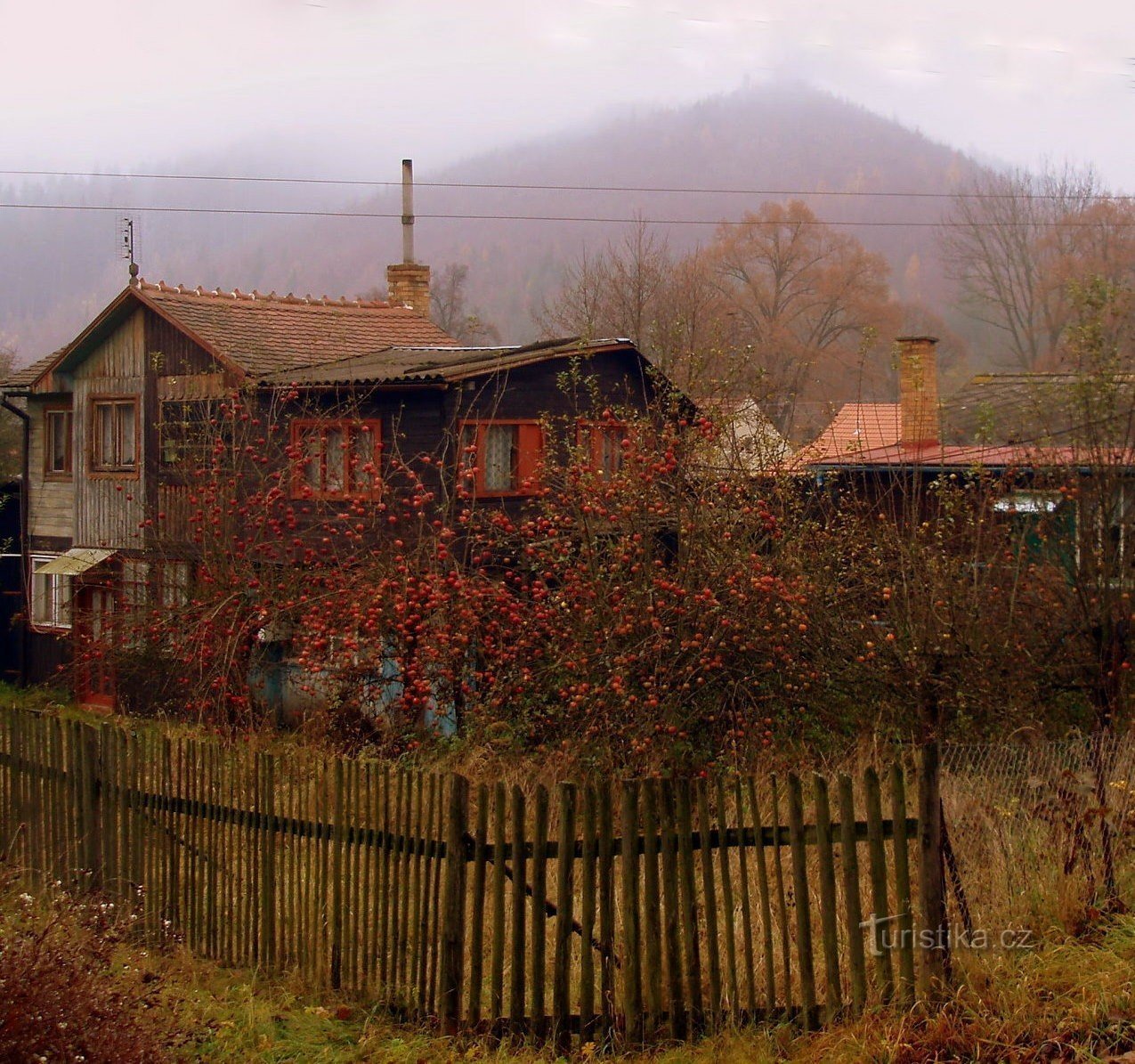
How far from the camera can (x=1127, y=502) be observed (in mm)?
11219

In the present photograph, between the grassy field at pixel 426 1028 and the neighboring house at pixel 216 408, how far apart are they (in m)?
7.98

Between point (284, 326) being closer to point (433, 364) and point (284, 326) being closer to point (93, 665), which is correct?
point (433, 364)

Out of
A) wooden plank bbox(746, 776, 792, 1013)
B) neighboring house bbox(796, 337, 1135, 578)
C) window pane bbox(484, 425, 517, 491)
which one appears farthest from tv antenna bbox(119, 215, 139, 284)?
wooden plank bbox(746, 776, 792, 1013)

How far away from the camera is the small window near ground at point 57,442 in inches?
874

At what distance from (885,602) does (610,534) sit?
264cm

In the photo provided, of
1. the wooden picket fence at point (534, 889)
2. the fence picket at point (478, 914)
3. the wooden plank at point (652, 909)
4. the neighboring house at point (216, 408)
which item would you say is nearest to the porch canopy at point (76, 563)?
the neighboring house at point (216, 408)

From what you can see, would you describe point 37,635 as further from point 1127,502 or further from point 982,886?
point 982,886

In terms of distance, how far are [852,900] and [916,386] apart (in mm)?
17146

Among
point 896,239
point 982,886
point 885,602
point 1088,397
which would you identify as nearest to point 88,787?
point 982,886

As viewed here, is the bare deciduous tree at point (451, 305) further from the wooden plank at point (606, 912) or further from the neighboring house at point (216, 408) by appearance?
the wooden plank at point (606, 912)

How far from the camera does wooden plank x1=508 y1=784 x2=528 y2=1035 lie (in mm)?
6090

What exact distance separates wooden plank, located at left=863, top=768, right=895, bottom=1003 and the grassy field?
143 millimetres

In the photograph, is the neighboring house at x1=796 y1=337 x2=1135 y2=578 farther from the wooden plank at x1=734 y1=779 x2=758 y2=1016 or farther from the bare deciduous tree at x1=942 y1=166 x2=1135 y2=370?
the bare deciduous tree at x1=942 y1=166 x2=1135 y2=370

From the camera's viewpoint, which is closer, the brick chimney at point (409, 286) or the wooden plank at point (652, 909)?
the wooden plank at point (652, 909)
